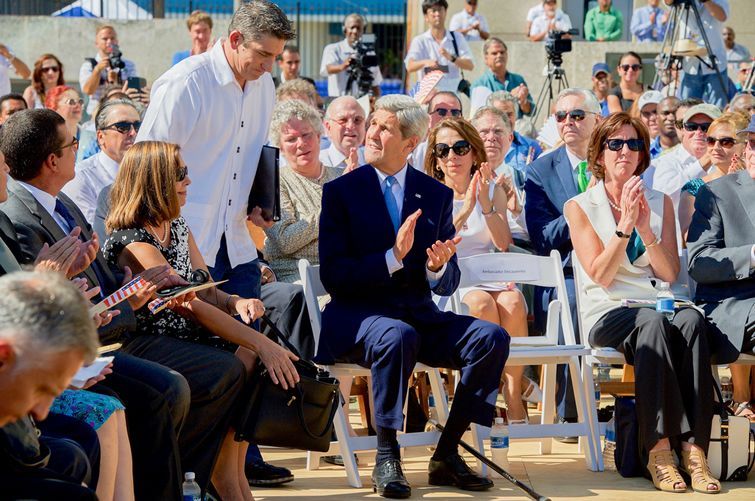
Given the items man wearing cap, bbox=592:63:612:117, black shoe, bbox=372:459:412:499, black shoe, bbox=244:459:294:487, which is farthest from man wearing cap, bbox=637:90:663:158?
black shoe, bbox=244:459:294:487

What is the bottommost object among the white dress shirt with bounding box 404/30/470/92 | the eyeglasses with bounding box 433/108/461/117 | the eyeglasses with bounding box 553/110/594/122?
the eyeglasses with bounding box 433/108/461/117

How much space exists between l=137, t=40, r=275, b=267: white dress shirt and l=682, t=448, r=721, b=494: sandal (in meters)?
2.35

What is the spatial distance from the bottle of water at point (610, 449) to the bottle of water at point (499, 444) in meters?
0.58

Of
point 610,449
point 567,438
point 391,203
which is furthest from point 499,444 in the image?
point 391,203

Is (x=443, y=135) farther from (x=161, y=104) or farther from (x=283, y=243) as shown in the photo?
(x=161, y=104)

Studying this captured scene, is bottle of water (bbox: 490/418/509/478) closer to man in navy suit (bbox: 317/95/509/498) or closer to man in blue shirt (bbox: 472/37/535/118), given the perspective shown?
man in navy suit (bbox: 317/95/509/498)

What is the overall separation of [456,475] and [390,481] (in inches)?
14.4

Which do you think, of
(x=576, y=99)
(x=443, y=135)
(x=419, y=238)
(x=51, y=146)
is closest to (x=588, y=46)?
(x=576, y=99)

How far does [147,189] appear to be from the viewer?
5.29m

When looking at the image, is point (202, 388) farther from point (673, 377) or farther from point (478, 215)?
point (478, 215)

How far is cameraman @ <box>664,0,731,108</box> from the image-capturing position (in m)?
13.0

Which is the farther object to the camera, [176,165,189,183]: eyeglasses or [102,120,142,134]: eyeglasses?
[102,120,142,134]: eyeglasses

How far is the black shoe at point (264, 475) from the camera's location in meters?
5.88

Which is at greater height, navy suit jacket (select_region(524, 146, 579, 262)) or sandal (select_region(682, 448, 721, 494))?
navy suit jacket (select_region(524, 146, 579, 262))
